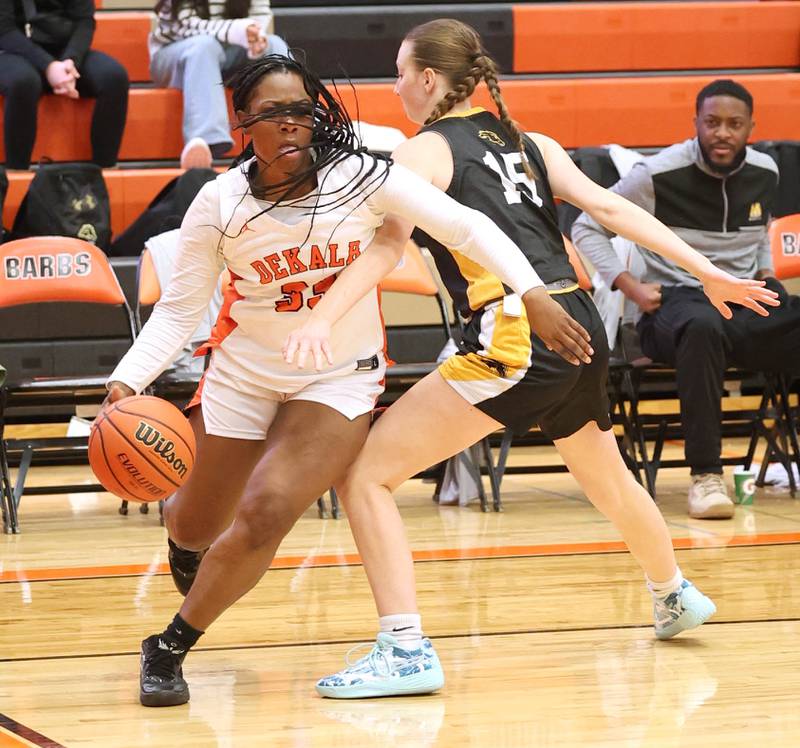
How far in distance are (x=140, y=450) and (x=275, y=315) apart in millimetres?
454

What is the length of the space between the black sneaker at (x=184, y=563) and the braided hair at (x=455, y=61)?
4.19 feet

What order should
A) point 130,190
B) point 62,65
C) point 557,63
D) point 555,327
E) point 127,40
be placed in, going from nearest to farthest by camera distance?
point 555,327
point 62,65
point 130,190
point 127,40
point 557,63

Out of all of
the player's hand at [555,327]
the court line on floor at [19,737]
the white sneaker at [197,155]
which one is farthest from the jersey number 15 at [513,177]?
the white sneaker at [197,155]

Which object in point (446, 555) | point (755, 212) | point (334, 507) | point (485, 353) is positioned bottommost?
point (334, 507)

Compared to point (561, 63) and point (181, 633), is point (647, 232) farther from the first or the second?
point (561, 63)

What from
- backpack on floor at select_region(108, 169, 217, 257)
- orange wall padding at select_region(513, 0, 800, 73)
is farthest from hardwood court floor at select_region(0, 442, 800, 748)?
orange wall padding at select_region(513, 0, 800, 73)

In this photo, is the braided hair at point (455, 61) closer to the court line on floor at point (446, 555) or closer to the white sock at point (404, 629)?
the white sock at point (404, 629)

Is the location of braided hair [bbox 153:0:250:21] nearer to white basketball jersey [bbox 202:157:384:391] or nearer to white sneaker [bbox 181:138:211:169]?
white sneaker [bbox 181:138:211:169]

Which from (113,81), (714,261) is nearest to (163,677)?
(714,261)

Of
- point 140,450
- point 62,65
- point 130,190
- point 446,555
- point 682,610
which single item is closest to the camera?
point 140,450

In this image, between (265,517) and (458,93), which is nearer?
(265,517)

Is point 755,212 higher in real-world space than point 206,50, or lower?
lower

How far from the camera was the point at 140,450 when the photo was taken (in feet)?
10.0

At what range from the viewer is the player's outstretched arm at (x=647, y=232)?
126 inches
